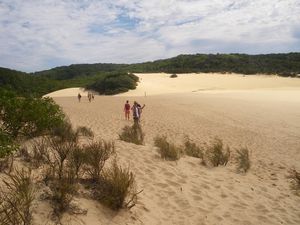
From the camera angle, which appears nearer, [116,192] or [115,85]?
[116,192]

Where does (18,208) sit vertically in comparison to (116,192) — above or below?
above

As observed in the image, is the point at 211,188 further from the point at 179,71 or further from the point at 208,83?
the point at 179,71

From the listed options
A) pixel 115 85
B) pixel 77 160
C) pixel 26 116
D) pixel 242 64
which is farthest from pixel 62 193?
pixel 242 64

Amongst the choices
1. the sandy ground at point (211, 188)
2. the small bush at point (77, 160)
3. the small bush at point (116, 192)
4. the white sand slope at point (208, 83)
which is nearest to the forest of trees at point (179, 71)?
the white sand slope at point (208, 83)

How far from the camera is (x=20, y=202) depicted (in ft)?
15.2

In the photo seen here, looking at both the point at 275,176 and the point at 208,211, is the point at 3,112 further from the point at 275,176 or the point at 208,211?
the point at 275,176

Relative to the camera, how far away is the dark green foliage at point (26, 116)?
9.52m

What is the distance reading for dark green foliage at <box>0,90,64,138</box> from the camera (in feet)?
31.2

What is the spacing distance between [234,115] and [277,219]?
59.8 ft

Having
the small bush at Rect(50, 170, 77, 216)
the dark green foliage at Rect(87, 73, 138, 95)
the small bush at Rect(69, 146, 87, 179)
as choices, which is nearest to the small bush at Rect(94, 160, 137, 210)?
the small bush at Rect(50, 170, 77, 216)

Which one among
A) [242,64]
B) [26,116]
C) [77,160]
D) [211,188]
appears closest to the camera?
[77,160]

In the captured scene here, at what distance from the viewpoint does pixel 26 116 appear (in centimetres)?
986

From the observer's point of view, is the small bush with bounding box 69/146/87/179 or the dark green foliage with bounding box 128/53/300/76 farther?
the dark green foliage with bounding box 128/53/300/76

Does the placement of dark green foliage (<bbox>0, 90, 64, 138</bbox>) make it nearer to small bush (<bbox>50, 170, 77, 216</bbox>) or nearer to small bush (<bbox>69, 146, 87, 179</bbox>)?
small bush (<bbox>69, 146, 87, 179</bbox>)
